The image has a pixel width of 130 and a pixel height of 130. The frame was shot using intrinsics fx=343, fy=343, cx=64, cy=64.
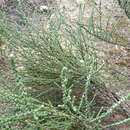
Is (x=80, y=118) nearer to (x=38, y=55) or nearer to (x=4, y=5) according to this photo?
(x=38, y=55)

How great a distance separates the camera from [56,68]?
8.50ft

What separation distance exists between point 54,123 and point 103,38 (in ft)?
3.81

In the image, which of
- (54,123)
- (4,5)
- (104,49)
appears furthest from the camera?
(4,5)

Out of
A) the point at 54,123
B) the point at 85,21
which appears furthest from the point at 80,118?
the point at 85,21

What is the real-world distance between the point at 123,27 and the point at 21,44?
1.36m

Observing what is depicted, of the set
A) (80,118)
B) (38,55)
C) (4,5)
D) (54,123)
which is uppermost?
(4,5)

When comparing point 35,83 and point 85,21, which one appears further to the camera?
point 85,21

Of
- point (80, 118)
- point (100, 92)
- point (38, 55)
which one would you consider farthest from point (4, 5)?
point (80, 118)

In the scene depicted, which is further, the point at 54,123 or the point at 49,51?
the point at 49,51

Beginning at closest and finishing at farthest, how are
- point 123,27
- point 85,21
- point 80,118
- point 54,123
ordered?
1. point 80,118
2. point 54,123
3. point 123,27
4. point 85,21

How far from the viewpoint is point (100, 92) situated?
270cm

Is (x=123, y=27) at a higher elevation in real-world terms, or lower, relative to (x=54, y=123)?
higher

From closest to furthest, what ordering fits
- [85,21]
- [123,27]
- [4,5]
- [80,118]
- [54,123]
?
[80,118] < [54,123] < [123,27] < [85,21] < [4,5]

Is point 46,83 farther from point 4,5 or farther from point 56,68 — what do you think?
point 4,5
